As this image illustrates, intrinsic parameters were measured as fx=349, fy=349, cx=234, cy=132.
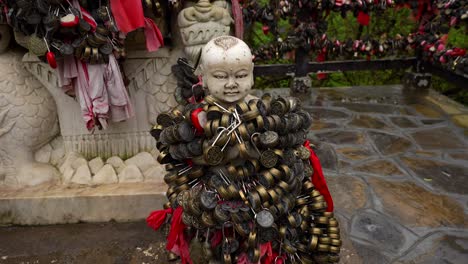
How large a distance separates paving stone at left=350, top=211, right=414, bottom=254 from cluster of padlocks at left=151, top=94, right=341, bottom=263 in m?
0.74

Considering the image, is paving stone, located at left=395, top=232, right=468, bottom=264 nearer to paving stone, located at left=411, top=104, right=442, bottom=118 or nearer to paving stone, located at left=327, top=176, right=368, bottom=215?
paving stone, located at left=327, top=176, right=368, bottom=215

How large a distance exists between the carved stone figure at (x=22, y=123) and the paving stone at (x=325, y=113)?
10.4 ft

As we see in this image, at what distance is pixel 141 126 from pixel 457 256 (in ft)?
7.13

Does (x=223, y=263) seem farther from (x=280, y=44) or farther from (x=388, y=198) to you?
(x=280, y=44)

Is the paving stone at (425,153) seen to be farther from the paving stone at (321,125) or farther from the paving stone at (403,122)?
the paving stone at (321,125)

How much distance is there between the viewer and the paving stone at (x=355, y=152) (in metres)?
3.48

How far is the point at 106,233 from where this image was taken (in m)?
2.25

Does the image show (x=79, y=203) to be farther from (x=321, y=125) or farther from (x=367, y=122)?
(x=367, y=122)

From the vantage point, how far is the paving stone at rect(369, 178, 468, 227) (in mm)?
2463

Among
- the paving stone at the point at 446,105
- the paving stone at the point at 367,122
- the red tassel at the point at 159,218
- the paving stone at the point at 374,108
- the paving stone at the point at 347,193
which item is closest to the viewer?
the red tassel at the point at 159,218

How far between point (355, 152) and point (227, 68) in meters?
2.59

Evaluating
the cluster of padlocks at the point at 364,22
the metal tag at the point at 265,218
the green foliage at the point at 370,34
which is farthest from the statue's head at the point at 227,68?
the green foliage at the point at 370,34

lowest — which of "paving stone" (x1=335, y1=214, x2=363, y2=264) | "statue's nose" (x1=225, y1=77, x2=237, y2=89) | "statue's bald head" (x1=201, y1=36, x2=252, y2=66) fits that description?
"paving stone" (x1=335, y1=214, x2=363, y2=264)

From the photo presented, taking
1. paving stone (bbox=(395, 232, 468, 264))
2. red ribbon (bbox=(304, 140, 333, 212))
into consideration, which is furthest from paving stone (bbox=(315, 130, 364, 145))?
red ribbon (bbox=(304, 140, 333, 212))
